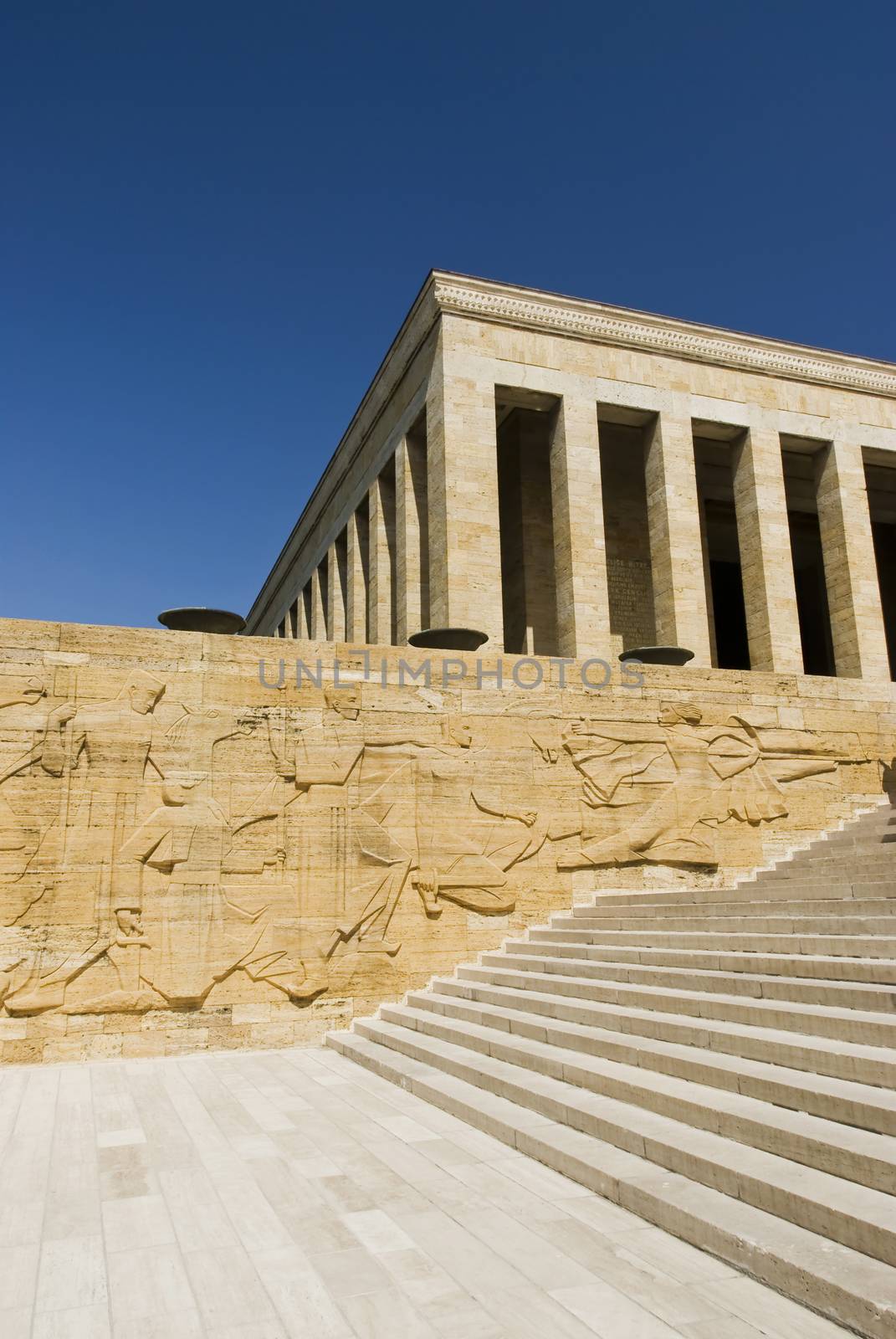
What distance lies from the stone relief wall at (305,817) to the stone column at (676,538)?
18.2 feet

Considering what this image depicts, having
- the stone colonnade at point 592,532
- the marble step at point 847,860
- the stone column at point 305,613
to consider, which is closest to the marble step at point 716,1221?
the marble step at point 847,860

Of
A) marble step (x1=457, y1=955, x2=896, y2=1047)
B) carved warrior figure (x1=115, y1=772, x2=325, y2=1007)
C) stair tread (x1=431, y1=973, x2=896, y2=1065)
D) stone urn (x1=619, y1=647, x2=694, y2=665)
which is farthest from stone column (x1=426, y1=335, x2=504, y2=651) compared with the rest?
stair tread (x1=431, y1=973, x2=896, y2=1065)

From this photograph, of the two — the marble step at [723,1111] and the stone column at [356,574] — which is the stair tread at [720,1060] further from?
the stone column at [356,574]

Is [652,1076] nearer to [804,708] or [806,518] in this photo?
[804,708]

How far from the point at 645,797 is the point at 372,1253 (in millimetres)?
7223

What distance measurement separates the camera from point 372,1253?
12.8 ft

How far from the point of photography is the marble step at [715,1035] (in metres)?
4.52

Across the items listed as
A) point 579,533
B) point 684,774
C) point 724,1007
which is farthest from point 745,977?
point 579,533

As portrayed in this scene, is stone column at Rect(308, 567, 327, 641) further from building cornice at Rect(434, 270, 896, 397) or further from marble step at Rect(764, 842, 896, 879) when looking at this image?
marble step at Rect(764, 842, 896, 879)

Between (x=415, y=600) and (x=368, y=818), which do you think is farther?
(x=415, y=600)

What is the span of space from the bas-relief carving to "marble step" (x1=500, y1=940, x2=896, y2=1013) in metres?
1.47

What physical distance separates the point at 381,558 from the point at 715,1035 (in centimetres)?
1515

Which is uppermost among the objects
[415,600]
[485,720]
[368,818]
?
[415,600]

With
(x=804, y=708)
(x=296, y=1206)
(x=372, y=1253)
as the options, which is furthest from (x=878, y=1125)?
(x=804, y=708)
